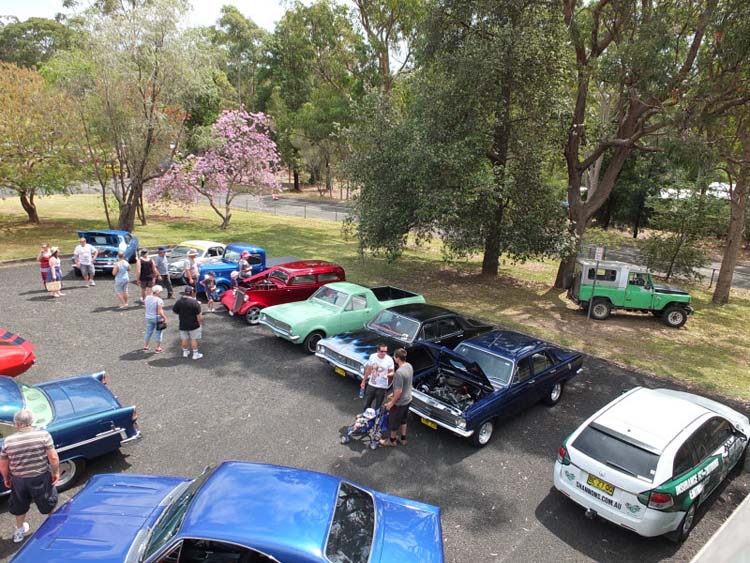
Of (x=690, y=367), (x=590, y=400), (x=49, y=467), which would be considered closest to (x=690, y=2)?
(x=690, y=367)

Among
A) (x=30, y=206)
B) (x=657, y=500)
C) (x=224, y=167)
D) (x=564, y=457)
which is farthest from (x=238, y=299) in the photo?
(x=30, y=206)

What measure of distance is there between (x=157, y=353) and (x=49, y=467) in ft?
18.0

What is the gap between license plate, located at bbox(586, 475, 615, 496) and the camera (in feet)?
19.1

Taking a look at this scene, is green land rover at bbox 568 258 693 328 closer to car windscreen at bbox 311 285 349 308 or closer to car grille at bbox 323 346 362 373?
car windscreen at bbox 311 285 349 308

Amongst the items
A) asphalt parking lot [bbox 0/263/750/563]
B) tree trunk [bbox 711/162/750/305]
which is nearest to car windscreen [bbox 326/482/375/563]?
asphalt parking lot [bbox 0/263/750/563]

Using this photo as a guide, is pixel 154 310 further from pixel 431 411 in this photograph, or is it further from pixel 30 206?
pixel 30 206

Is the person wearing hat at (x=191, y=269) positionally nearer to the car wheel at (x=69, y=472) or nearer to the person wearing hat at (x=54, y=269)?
the person wearing hat at (x=54, y=269)

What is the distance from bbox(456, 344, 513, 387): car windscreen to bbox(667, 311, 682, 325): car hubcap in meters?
10.0

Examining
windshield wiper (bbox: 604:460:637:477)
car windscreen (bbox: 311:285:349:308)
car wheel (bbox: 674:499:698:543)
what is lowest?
car wheel (bbox: 674:499:698:543)

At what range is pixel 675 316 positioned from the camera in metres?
15.2

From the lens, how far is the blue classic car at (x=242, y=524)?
12.6ft

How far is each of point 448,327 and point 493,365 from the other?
232cm

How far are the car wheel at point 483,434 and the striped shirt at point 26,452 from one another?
5918mm

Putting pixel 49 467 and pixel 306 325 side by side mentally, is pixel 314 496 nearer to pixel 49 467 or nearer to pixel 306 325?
pixel 49 467
